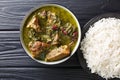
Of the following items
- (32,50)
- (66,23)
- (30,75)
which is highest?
(66,23)

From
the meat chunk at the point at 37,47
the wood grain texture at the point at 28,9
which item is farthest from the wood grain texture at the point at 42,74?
the wood grain texture at the point at 28,9

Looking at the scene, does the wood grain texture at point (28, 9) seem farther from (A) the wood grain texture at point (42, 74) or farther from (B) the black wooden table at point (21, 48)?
(A) the wood grain texture at point (42, 74)

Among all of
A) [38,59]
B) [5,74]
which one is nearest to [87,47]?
[38,59]

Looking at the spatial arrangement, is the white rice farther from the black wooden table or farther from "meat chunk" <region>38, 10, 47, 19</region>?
"meat chunk" <region>38, 10, 47, 19</region>

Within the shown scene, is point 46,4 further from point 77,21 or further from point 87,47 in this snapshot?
point 87,47

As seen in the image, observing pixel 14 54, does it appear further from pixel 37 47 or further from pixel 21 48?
pixel 37 47

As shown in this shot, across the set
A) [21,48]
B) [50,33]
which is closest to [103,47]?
[50,33]

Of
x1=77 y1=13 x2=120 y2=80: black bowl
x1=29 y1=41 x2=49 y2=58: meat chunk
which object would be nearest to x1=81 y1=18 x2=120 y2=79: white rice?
x1=77 y1=13 x2=120 y2=80: black bowl
